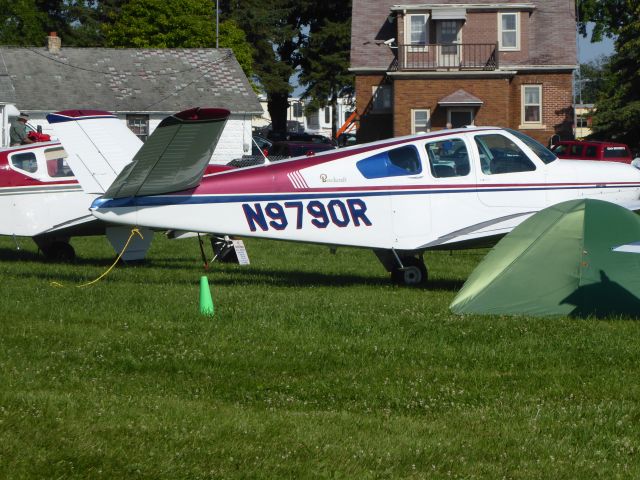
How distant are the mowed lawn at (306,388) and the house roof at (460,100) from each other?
39820 millimetres

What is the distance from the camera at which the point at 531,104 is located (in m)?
53.9

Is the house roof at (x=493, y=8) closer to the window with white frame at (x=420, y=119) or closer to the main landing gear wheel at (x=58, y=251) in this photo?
the window with white frame at (x=420, y=119)

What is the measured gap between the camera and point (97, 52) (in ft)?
170

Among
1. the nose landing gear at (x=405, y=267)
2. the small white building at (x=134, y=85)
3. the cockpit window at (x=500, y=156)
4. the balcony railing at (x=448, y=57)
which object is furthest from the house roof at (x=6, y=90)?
the cockpit window at (x=500, y=156)

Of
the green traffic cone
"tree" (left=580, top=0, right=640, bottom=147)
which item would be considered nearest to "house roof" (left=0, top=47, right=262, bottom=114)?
"tree" (left=580, top=0, right=640, bottom=147)

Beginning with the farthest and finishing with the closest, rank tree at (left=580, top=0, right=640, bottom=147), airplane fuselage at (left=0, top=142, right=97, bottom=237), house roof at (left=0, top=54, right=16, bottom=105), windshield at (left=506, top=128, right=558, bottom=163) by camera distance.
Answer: tree at (left=580, top=0, right=640, bottom=147) → house roof at (left=0, top=54, right=16, bottom=105) → airplane fuselage at (left=0, top=142, right=97, bottom=237) → windshield at (left=506, top=128, right=558, bottom=163)

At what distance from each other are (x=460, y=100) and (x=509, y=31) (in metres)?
5.08

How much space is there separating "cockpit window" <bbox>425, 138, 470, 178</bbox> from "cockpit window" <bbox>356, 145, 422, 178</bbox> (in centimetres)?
20

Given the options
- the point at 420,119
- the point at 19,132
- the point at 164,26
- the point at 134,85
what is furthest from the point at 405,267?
the point at 164,26

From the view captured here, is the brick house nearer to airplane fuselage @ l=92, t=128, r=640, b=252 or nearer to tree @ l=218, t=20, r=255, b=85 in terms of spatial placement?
tree @ l=218, t=20, r=255, b=85

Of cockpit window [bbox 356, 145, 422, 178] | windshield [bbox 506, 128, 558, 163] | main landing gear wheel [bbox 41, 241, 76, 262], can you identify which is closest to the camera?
cockpit window [bbox 356, 145, 422, 178]

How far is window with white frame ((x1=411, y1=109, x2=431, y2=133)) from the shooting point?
176 ft

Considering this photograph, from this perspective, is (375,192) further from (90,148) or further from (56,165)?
(56,165)

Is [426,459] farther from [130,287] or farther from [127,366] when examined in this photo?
[130,287]
